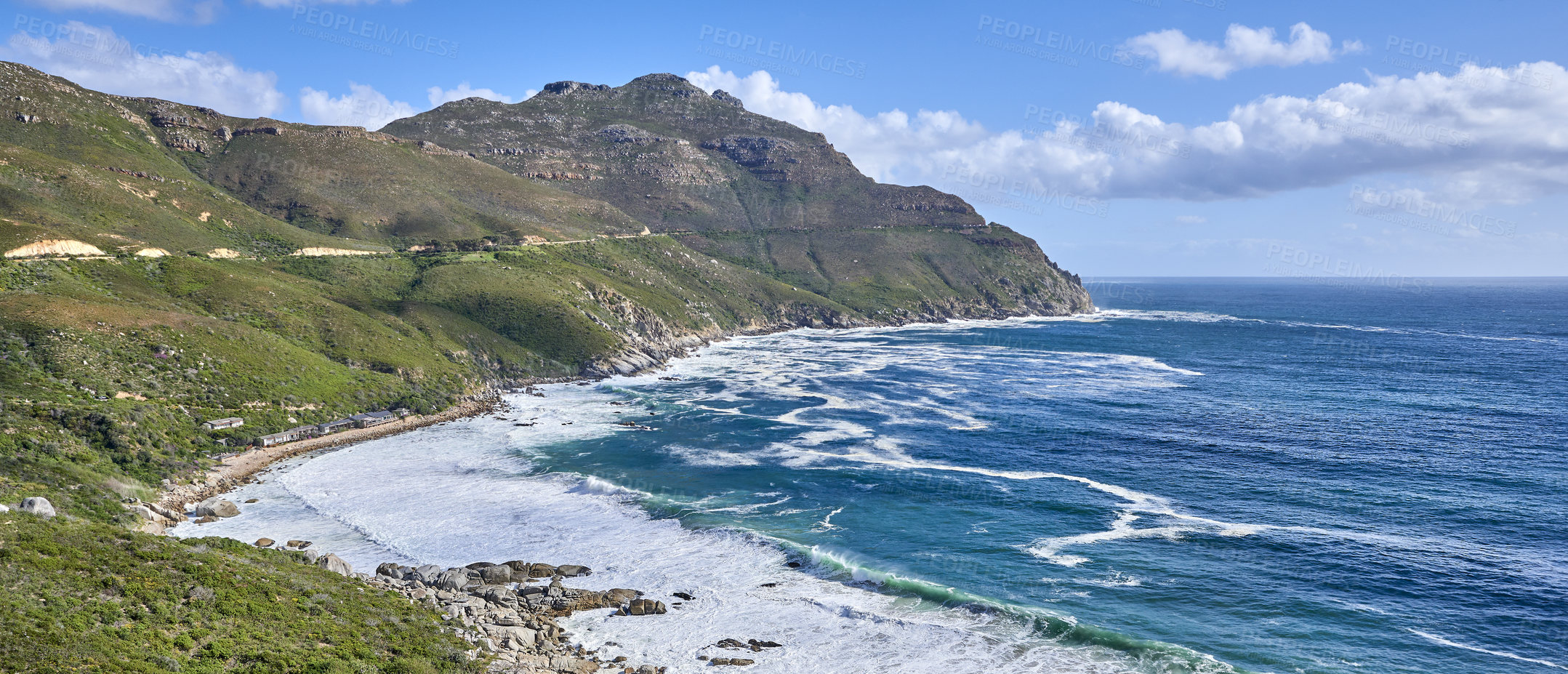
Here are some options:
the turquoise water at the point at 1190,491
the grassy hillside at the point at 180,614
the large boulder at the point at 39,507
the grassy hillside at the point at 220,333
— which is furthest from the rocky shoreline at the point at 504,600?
the turquoise water at the point at 1190,491

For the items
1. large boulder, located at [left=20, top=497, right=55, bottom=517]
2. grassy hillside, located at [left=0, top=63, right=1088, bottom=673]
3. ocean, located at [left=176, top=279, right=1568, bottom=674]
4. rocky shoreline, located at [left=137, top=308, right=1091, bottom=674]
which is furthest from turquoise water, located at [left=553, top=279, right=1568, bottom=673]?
large boulder, located at [left=20, top=497, right=55, bottom=517]

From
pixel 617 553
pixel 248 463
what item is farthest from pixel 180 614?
pixel 248 463

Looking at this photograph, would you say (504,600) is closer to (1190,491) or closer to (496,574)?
(496,574)

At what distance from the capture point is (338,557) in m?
50.7

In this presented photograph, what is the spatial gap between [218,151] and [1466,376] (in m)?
261

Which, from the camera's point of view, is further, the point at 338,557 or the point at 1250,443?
the point at 1250,443

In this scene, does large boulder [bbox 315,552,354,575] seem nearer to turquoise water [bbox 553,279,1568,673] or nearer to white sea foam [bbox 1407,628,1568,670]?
turquoise water [bbox 553,279,1568,673]

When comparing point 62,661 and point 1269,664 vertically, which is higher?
→ point 62,661

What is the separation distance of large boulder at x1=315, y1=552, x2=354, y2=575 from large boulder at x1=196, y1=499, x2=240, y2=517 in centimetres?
1673

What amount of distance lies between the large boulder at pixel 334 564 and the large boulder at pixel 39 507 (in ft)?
46.9

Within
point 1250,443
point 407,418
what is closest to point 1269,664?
point 1250,443

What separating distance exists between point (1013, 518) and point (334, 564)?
47.5m

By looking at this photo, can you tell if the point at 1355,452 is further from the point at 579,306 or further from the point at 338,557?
the point at 579,306

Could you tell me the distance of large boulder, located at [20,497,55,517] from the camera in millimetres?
44953
